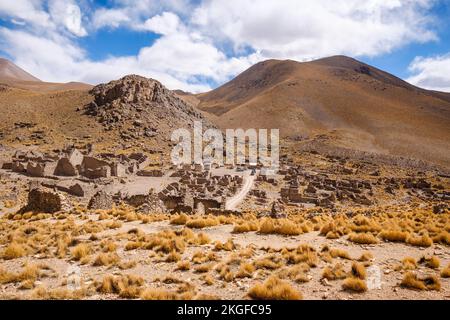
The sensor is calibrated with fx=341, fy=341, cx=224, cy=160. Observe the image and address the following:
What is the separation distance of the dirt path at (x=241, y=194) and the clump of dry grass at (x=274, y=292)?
2304cm

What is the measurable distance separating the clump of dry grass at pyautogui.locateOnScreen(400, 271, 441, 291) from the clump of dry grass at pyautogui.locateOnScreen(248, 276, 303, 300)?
2538 mm

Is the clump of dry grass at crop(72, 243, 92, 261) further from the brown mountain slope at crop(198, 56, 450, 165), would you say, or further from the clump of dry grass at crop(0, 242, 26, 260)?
the brown mountain slope at crop(198, 56, 450, 165)

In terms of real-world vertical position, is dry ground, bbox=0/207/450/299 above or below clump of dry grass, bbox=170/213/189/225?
below

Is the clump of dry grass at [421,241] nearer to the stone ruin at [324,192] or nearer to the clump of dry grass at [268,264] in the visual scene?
the clump of dry grass at [268,264]

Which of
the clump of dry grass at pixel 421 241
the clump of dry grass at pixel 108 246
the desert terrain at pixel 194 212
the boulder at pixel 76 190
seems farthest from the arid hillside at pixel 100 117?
the clump of dry grass at pixel 421 241

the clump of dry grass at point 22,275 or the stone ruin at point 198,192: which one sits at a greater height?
the stone ruin at point 198,192

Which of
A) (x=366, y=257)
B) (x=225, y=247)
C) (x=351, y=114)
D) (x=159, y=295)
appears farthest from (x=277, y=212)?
(x=351, y=114)

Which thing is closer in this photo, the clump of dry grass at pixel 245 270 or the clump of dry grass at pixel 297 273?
the clump of dry grass at pixel 297 273

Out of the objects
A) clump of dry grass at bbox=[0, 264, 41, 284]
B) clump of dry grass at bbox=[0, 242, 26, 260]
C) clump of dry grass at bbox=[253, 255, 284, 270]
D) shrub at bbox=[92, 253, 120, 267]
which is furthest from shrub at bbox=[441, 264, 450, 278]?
clump of dry grass at bbox=[0, 242, 26, 260]

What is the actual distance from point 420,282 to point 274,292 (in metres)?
3.31

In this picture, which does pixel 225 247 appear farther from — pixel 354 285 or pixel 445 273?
pixel 445 273

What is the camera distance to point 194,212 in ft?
68.6

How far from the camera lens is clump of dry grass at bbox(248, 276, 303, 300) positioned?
7025mm

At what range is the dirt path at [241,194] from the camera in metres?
33.8
